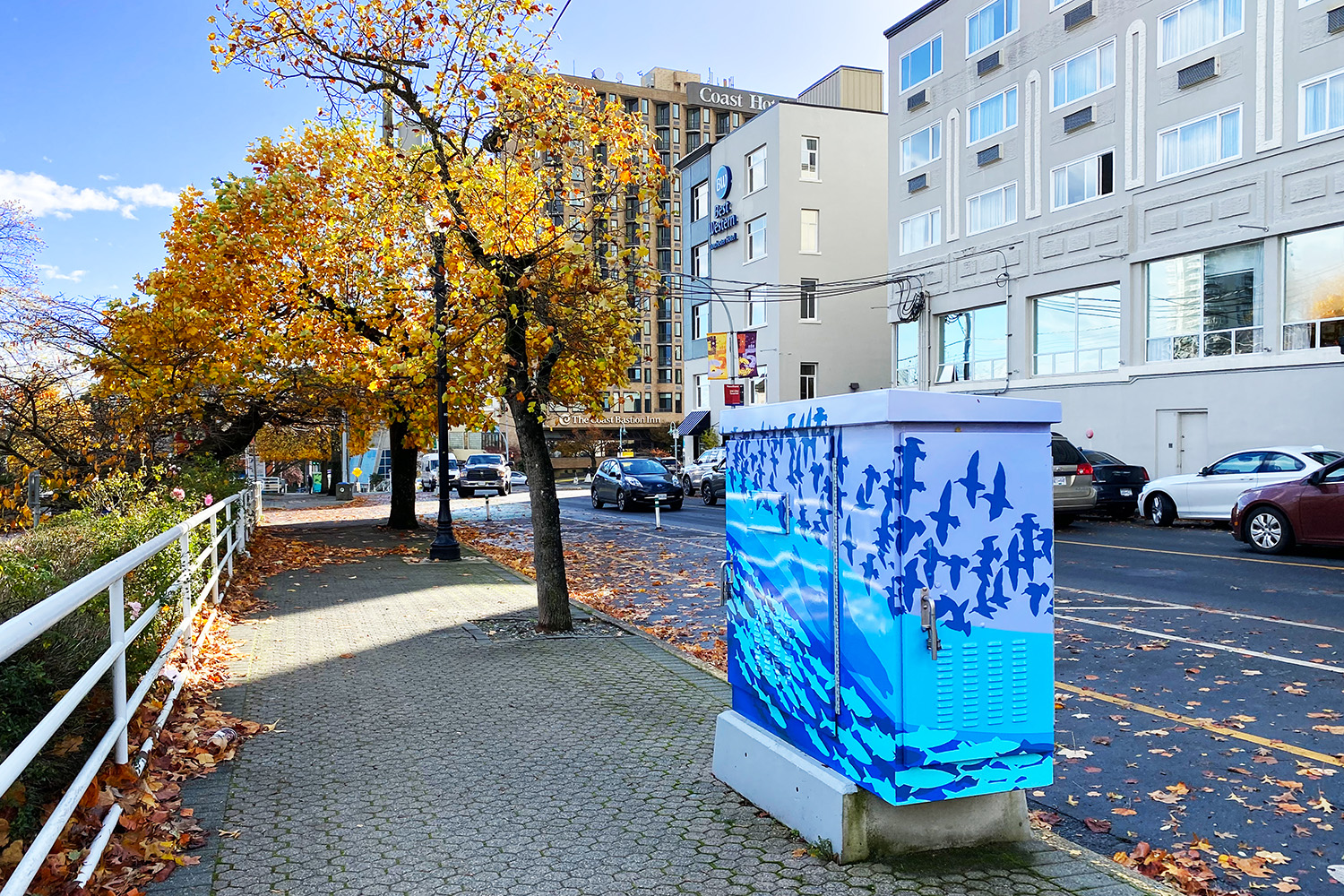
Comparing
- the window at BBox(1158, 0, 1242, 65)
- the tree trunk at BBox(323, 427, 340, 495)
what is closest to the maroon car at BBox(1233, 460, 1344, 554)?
the window at BBox(1158, 0, 1242, 65)

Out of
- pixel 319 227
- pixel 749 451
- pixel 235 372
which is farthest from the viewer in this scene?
pixel 319 227

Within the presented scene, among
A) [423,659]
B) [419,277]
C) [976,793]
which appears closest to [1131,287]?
[419,277]

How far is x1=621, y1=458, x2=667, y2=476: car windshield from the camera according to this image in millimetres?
31734

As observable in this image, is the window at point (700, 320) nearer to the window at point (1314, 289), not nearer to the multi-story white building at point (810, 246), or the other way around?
the multi-story white building at point (810, 246)

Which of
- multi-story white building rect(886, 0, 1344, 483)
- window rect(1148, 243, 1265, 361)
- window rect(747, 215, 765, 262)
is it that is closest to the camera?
multi-story white building rect(886, 0, 1344, 483)

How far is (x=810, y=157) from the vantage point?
4791 cm

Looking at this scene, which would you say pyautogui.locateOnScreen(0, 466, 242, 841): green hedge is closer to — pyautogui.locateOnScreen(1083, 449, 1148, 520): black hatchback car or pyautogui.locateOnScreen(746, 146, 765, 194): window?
pyautogui.locateOnScreen(1083, 449, 1148, 520): black hatchback car

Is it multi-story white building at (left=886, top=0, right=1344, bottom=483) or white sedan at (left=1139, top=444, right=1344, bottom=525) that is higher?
multi-story white building at (left=886, top=0, right=1344, bottom=483)

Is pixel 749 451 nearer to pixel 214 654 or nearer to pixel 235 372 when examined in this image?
pixel 214 654

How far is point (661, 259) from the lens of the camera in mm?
102250

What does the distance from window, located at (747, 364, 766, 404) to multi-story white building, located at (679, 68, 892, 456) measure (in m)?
0.05

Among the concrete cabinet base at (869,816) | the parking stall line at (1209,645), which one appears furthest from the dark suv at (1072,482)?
the concrete cabinet base at (869,816)

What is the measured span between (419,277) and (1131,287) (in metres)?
18.9

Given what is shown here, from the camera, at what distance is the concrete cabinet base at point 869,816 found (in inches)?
165
